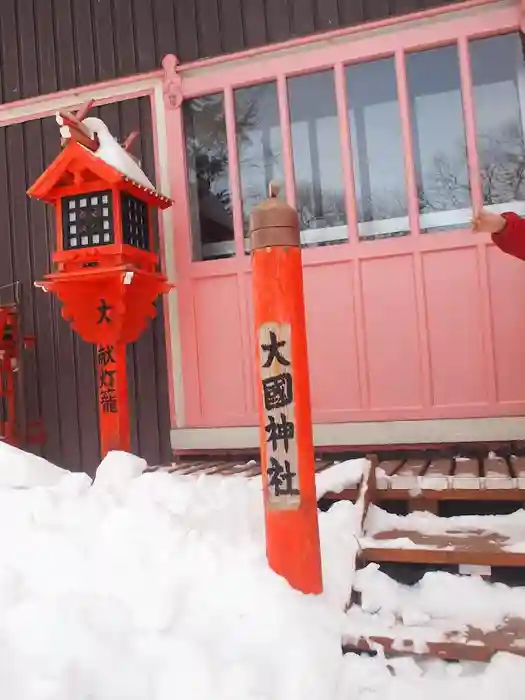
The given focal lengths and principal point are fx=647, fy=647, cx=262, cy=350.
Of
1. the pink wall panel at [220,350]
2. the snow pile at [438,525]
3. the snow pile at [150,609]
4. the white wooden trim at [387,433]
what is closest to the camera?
the snow pile at [150,609]

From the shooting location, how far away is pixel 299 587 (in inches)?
88.1

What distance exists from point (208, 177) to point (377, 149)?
1.26 meters

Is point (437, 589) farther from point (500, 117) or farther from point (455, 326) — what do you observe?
point (500, 117)

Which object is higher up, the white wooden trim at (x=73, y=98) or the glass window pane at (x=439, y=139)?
the white wooden trim at (x=73, y=98)

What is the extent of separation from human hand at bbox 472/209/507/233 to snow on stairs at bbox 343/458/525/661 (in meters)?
1.21

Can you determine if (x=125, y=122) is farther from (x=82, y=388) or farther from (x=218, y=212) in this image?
(x=82, y=388)

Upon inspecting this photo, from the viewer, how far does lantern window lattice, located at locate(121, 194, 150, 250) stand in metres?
3.98

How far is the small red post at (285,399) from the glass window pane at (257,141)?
247 centimetres

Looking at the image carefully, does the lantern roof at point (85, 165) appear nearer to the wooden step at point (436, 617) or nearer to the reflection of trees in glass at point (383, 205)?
the reflection of trees in glass at point (383, 205)

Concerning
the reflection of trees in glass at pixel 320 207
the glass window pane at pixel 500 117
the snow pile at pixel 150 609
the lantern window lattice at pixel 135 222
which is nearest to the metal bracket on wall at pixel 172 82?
the lantern window lattice at pixel 135 222

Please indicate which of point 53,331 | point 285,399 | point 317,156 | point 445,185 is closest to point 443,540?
point 285,399

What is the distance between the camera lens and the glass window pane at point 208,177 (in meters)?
4.79

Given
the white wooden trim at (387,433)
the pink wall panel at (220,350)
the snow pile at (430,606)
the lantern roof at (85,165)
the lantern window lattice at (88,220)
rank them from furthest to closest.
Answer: the pink wall panel at (220,350), the white wooden trim at (387,433), the lantern window lattice at (88,220), the lantern roof at (85,165), the snow pile at (430,606)

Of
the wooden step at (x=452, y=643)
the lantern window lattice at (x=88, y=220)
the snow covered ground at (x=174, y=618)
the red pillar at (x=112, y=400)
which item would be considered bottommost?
the wooden step at (x=452, y=643)
